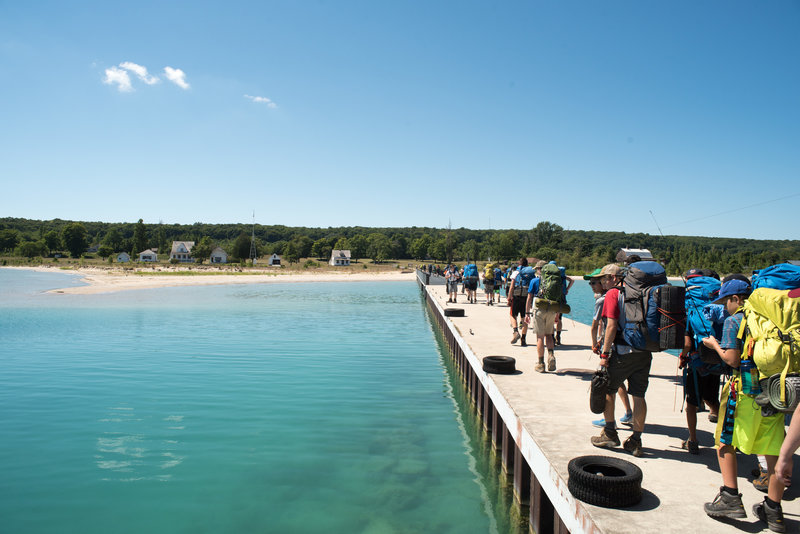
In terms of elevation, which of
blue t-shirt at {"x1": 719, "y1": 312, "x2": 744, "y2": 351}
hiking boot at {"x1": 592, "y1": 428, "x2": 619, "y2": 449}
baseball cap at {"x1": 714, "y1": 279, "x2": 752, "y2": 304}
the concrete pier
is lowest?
the concrete pier

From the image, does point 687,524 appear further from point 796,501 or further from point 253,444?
point 253,444

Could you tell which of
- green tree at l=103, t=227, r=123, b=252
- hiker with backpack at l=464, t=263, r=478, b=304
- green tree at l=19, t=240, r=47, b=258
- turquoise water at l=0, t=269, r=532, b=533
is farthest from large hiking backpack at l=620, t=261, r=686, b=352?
green tree at l=19, t=240, r=47, b=258

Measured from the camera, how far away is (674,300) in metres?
4.92

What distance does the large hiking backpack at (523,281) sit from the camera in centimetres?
1120

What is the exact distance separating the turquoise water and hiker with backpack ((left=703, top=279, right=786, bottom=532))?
10.2ft

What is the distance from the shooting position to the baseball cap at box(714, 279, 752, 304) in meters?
4.46

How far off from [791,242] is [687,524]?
356ft

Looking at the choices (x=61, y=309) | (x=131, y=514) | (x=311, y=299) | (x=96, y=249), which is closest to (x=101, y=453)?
(x=131, y=514)

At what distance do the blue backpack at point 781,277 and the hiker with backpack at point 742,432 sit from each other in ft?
1.13

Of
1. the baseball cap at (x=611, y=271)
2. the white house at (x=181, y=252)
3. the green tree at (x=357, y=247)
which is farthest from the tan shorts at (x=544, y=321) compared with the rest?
the white house at (x=181, y=252)

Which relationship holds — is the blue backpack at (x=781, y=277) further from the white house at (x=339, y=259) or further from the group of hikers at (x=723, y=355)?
the white house at (x=339, y=259)

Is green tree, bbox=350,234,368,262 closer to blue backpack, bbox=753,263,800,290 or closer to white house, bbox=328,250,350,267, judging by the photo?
white house, bbox=328,250,350,267

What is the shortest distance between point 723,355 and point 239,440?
26.5 ft

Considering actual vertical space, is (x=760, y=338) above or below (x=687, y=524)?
above
